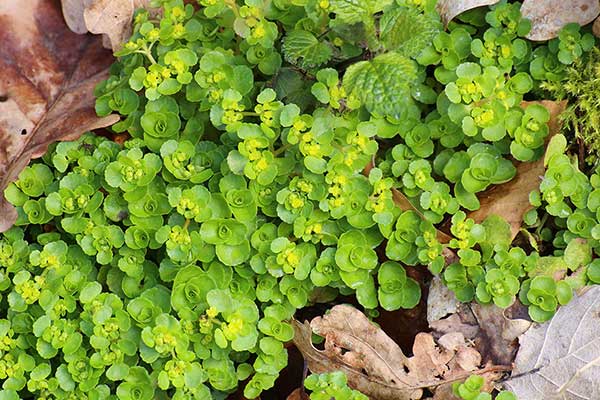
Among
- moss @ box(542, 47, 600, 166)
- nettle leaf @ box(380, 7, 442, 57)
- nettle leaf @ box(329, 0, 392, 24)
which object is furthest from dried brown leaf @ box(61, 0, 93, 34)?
moss @ box(542, 47, 600, 166)

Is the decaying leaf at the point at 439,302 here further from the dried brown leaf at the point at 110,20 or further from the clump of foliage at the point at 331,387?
the dried brown leaf at the point at 110,20

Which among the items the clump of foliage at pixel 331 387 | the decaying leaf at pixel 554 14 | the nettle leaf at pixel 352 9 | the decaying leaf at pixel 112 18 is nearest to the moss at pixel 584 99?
the decaying leaf at pixel 554 14

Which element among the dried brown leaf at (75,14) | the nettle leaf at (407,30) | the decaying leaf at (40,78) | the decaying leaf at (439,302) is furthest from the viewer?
the dried brown leaf at (75,14)

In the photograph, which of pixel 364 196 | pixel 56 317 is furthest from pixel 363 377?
pixel 56 317

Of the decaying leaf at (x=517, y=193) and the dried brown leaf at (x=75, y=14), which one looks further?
the dried brown leaf at (x=75, y=14)

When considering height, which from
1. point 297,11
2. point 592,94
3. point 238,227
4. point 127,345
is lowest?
point 127,345

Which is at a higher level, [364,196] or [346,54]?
[346,54]

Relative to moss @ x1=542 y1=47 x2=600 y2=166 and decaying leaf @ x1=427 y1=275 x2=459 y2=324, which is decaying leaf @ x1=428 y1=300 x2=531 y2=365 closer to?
decaying leaf @ x1=427 y1=275 x2=459 y2=324

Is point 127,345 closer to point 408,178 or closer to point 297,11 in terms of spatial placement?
point 408,178
